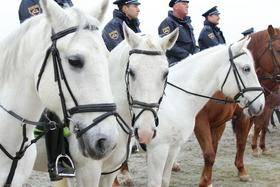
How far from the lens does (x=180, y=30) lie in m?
7.32

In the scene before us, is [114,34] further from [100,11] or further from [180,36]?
[100,11]

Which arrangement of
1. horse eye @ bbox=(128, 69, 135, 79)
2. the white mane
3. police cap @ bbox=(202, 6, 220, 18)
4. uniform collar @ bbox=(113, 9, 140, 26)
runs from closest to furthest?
Answer: the white mane < horse eye @ bbox=(128, 69, 135, 79) < uniform collar @ bbox=(113, 9, 140, 26) < police cap @ bbox=(202, 6, 220, 18)

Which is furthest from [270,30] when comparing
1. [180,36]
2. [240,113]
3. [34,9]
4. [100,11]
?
[100,11]

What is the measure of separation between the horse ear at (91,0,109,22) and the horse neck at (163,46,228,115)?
121 inches

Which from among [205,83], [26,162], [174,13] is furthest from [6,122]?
[174,13]

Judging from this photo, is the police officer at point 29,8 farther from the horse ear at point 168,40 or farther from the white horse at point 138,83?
the horse ear at point 168,40

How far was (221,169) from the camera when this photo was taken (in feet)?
29.0

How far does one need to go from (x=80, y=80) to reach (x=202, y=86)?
3609mm

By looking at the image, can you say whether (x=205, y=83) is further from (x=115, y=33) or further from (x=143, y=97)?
(x=143, y=97)

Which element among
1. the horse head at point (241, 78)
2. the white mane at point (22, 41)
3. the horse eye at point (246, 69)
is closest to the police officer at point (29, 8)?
the white mane at point (22, 41)

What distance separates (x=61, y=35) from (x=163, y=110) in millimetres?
3094

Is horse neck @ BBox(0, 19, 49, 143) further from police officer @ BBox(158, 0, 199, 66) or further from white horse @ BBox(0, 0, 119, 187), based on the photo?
police officer @ BBox(158, 0, 199, 66)

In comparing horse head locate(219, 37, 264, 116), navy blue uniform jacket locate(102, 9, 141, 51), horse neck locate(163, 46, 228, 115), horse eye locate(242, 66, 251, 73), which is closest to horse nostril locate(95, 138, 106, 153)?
navy blue uniform jacket locate(102, 9, 141, 51)

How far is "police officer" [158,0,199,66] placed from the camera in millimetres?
7223
